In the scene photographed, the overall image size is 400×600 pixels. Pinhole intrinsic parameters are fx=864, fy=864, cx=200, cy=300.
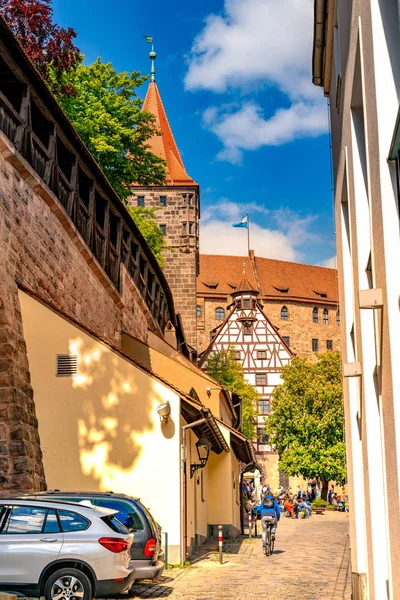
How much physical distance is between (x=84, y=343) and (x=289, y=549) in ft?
26.1

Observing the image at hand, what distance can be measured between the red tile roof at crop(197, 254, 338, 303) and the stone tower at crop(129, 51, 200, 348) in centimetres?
2220

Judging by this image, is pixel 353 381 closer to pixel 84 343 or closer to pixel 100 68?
pixel 84 343

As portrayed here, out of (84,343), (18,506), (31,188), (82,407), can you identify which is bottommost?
(18,506)

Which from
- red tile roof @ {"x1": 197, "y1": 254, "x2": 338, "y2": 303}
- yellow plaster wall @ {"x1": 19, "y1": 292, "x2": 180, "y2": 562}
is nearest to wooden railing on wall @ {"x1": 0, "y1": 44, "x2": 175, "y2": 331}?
yellow plaster wall @ {"x1": 19, "y1": 292, "x2": 180, "y2": 562}

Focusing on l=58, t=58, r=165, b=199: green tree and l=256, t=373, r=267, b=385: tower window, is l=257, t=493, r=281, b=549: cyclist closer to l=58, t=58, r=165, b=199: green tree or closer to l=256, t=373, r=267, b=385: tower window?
l=58, t=58, r=165, b=199: green tree

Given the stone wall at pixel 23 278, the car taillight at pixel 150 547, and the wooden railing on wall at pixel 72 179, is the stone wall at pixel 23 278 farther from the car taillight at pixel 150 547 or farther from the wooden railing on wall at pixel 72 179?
the car taillight at pixel 150 547

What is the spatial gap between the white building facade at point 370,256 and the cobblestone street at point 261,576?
114 centimetres

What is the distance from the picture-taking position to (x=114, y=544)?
31.2ft

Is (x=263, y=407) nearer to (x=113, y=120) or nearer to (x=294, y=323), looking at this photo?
(x=294, y=323)

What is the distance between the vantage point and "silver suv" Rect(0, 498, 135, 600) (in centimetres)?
919

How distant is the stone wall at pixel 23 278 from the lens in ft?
43.7

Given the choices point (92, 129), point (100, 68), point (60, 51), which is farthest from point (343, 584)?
point (100, 68)

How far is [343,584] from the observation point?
42.6ft

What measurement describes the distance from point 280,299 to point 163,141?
2574 cm
